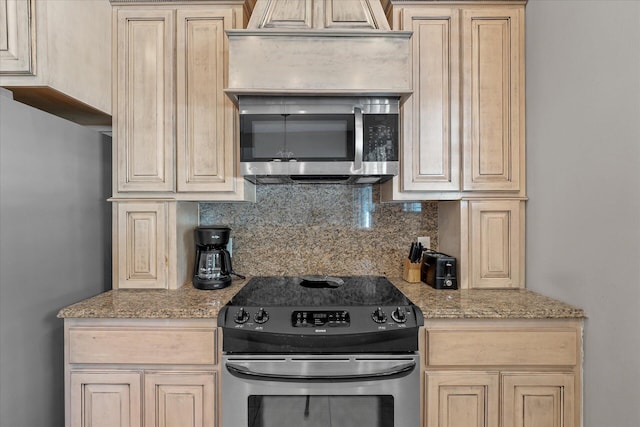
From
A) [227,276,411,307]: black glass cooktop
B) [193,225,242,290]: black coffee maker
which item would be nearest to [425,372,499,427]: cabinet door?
[227,276,411,307]: black glass cooktop

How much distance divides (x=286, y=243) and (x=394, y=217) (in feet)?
2.33

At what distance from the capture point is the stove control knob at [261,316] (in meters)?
1.51

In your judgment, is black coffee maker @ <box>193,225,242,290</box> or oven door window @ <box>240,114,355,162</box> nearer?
oven door window @ <box>240,114,355,162</box>

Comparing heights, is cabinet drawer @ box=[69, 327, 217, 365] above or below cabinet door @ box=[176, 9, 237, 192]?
below

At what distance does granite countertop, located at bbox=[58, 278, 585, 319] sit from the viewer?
1.51m

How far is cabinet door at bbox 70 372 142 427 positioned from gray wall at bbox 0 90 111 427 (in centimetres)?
15

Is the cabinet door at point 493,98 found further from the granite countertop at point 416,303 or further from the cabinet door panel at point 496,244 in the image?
the granite countertop at point 416,303

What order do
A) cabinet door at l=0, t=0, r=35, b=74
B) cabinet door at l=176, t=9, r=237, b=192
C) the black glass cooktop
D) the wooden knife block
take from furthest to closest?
the wooden knife block < cabinet door at l=176, t=9, r=237, b=192 < the black glass cooktop < cabinet door at l=0, t=0, r=35, b=74

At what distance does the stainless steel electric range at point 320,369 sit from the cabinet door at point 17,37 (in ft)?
4.35

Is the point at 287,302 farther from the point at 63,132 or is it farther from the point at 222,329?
the point at 63,132

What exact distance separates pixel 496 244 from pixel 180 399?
5.70 ft

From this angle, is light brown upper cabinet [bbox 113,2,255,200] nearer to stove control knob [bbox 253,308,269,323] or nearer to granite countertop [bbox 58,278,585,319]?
granite countertop [bbox 58,278,585,319]

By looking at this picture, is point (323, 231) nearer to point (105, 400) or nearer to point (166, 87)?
point (166, 87)

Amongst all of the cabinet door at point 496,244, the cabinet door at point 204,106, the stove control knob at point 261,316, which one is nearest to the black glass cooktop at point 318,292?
the stove control knob at point 261,316
